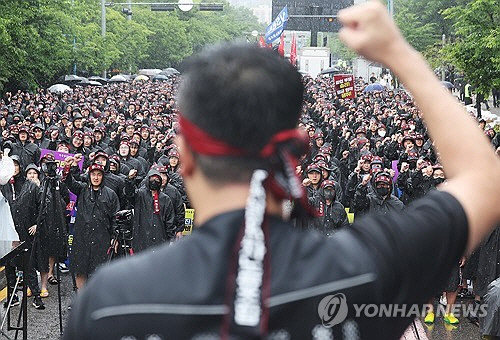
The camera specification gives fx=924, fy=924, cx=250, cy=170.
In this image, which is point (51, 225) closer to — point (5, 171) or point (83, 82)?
point (5, 171)

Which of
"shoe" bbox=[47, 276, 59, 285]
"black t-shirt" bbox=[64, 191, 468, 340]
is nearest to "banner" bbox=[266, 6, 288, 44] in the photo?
"shoe" bbox=[47, 276, 59, 285]

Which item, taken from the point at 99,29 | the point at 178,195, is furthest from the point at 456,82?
the point at 178,195

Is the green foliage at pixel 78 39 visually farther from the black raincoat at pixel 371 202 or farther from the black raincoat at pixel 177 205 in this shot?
the black raincoat at pixel 371 202

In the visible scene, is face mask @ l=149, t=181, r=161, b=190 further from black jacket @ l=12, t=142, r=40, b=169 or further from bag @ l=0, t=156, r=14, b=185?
black jacket @ l=12, t=142, r=40, b=169


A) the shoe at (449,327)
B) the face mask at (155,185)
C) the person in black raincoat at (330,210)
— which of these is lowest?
the shoe at (449,327)

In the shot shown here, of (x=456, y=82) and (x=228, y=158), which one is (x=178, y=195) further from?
(x=456, y=82)

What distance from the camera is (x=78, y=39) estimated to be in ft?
143

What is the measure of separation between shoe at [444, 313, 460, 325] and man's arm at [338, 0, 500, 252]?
8276 mm

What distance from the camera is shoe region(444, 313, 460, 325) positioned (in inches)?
389

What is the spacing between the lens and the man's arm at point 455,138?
1855 mm

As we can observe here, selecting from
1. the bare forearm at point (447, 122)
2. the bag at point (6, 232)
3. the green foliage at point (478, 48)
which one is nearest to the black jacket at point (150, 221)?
the bag at point (6, 232)

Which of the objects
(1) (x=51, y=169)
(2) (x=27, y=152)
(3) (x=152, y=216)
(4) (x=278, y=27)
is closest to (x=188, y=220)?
(3) (x=152, y=216)

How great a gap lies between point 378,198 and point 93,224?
3.22 meters

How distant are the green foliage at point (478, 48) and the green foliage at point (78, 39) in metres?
12.6
